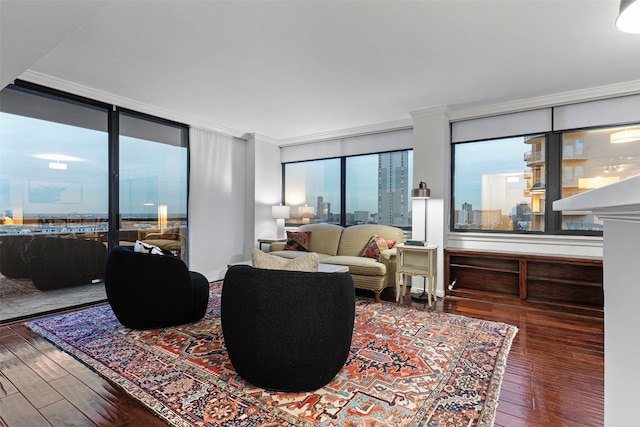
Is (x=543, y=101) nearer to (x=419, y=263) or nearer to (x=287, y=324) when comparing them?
(x=419, y=263)


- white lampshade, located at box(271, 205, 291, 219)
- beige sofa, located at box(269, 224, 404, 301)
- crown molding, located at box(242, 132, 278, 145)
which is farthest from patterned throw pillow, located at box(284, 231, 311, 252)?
crown molding, located at box(242, 132, 278, 145)

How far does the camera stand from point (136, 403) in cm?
189

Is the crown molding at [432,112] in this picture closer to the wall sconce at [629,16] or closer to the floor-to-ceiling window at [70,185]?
the wall sconce at [629,16]

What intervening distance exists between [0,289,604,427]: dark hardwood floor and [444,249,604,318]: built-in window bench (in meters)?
0.76

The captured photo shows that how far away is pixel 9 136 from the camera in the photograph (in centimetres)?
322

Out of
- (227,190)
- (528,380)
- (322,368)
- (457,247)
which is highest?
(227,190)

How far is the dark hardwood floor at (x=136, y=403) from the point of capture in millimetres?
1774

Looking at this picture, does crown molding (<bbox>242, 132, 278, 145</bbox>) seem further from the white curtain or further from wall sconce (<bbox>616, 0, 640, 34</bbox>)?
wall sconce (<bbox>616, 0, 640, 34</bbox>)

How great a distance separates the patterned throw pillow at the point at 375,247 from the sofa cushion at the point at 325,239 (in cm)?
73

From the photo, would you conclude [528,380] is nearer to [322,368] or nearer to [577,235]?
[322,368]

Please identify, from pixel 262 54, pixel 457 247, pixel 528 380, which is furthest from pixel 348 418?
pixel 457 247

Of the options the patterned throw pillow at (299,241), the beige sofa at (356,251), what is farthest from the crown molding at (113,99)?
the beige sofa at (356,251)

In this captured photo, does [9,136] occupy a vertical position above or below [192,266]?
above

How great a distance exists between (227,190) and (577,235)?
16.4ft
